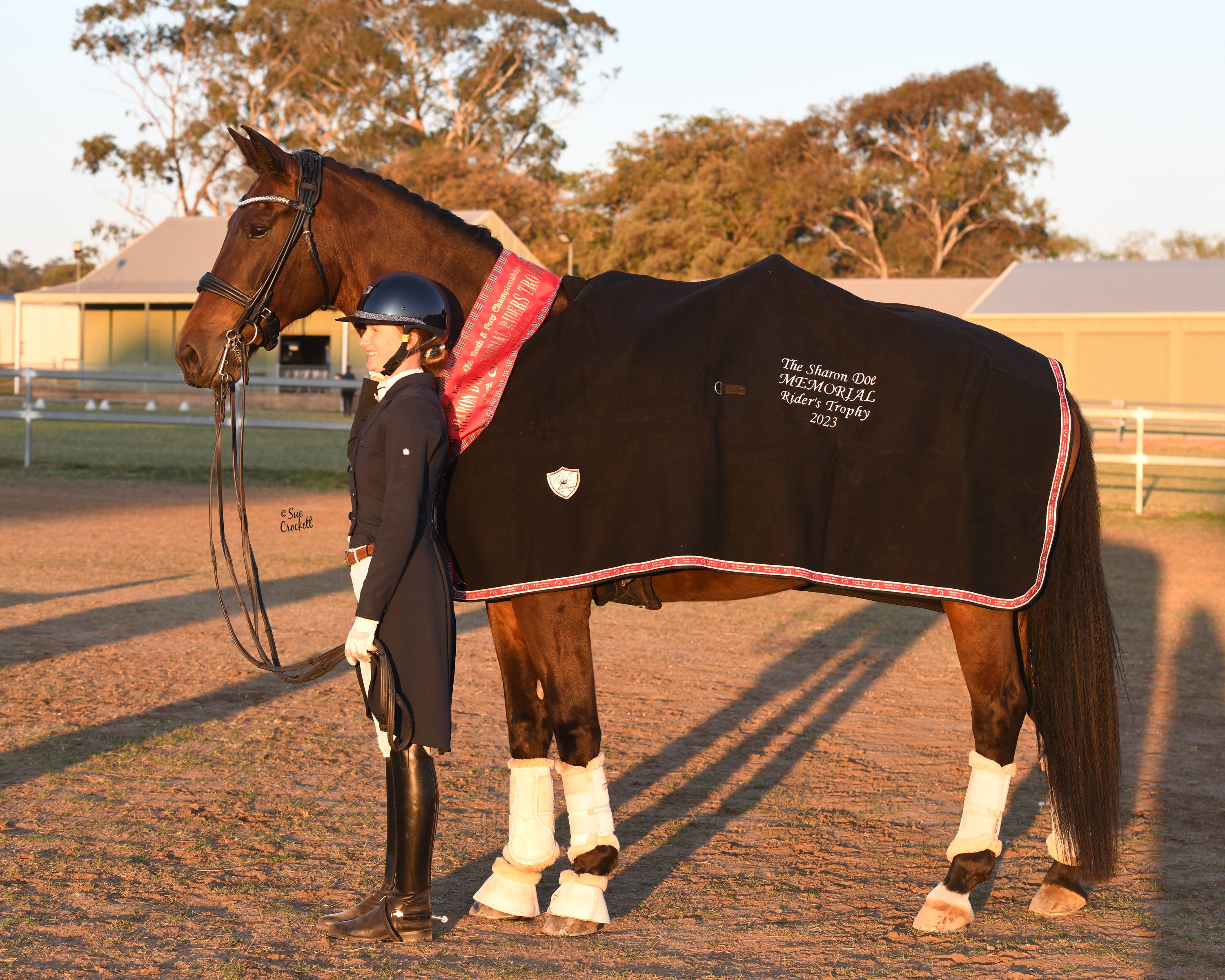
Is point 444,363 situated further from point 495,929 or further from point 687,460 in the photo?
point 495,929

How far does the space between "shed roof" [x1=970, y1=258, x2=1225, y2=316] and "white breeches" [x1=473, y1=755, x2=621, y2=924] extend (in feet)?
112

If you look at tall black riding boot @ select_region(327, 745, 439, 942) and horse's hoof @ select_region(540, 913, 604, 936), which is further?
horse's hoof @ select_region(540, 913, 604, 936)

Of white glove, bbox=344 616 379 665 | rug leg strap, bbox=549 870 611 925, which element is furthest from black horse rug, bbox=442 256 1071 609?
rug leg strap, bbox=549 870 611 925

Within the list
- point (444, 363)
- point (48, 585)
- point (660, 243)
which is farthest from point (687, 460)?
point (660, 243)

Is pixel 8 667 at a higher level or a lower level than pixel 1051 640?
lower

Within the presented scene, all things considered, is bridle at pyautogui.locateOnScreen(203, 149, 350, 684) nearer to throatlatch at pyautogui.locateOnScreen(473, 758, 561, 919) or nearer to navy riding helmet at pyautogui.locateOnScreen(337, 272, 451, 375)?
navy riding helmet at pyautogui.locateOnScreen(337, 272, 451, 375)

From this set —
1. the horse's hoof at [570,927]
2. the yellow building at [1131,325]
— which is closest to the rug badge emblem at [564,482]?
the horse's hoof at [570,927]

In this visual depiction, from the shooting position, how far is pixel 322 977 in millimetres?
2846

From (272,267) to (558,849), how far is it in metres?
1.93

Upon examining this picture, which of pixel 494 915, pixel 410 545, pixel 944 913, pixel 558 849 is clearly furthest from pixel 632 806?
pixel 410 545

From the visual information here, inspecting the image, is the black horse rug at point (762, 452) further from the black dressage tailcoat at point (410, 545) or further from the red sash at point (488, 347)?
the black dressage tailcoat at point (410, 545)

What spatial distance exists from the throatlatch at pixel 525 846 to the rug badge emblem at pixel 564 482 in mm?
857

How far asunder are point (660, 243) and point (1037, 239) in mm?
16549

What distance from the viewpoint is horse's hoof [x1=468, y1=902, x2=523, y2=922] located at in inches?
131
